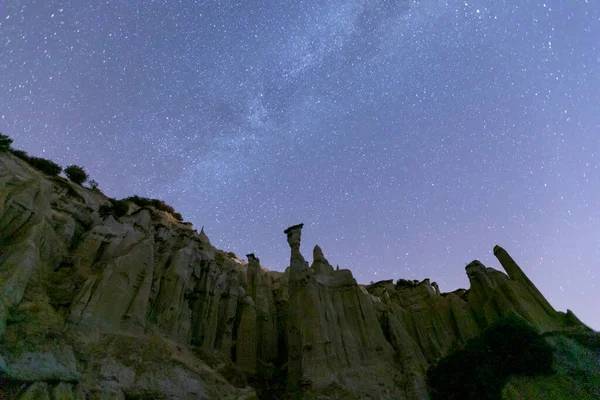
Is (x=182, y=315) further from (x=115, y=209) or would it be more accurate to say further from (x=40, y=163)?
(x=40, y=163)

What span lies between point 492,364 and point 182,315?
72.1ft

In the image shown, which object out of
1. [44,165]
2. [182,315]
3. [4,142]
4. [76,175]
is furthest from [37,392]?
[76,175]

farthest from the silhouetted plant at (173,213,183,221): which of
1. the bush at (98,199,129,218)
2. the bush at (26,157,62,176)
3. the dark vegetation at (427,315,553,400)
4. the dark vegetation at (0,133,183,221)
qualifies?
the dark vegetation at (427,315,553,400)

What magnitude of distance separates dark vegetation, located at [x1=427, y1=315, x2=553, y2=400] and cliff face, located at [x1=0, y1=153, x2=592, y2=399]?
1.56m

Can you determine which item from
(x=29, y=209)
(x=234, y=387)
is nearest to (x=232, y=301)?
(x=234, y=387)

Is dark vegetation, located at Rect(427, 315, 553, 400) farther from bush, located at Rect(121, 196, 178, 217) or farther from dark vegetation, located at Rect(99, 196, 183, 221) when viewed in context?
bush, located at Rect(121, 196, 178, 217)

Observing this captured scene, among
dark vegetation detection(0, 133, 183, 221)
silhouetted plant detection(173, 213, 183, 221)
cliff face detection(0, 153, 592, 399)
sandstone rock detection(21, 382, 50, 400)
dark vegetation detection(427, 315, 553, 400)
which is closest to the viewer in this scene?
sandstone rock detection(21, 382, 50, 400)

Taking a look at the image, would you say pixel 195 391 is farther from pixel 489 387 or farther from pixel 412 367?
pixel 489 387

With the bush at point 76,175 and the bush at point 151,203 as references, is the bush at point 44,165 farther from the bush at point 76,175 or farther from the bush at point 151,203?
the bush at point 151,203

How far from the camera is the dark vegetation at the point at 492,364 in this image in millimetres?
25688

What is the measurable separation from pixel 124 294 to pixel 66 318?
3935 millimetres

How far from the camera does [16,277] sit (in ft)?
68.6

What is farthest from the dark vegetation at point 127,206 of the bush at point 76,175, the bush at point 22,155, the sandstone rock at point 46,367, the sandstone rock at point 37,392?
the sandstone rock at point 37,392

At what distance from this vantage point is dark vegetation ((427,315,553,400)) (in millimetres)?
25688
